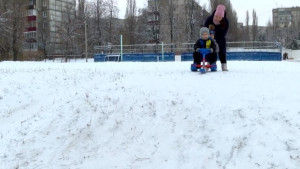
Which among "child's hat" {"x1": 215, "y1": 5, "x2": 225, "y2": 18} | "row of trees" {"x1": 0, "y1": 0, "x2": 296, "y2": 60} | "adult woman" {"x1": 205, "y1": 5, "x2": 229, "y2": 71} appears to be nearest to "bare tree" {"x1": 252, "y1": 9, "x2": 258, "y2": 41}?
"row of trees" {"x1": 0, "y1": 0, "x2": 296, "y2": 60}

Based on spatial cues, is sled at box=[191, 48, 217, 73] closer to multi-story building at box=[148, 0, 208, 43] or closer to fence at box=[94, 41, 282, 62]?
fence at box=[94, 41, 282, 62]

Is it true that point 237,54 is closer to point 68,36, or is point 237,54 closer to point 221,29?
point 221,29

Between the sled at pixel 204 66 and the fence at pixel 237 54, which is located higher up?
the fence at pixel 237 54

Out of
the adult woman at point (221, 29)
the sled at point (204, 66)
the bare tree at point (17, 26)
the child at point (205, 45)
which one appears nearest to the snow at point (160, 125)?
the sled at point (204, 66)

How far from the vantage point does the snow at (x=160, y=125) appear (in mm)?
5023

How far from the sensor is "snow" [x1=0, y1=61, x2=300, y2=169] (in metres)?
5.02

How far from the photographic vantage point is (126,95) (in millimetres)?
7473

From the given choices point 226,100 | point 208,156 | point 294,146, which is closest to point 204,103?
point 226,100

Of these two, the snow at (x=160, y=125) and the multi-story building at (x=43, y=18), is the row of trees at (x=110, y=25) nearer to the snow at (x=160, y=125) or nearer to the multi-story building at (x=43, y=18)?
the multi-story building at (x=43, y=18)

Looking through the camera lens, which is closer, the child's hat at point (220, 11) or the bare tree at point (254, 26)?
the child's hat at point (220, 11)

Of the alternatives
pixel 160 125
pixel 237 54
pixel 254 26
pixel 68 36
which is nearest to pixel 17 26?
pixel 68 36

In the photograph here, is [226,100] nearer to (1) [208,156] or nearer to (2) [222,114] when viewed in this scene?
(2) [222,114]

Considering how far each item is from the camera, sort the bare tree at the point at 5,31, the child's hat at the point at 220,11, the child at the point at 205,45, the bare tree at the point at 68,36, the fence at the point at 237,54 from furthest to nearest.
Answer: the bare tree at the point at 68,36, the bare tree at the point at 5,31, the fence at the point at 237,54, the child at the point at 205,45, the child's hat at the point at 220,11

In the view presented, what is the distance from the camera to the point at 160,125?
239 inches
